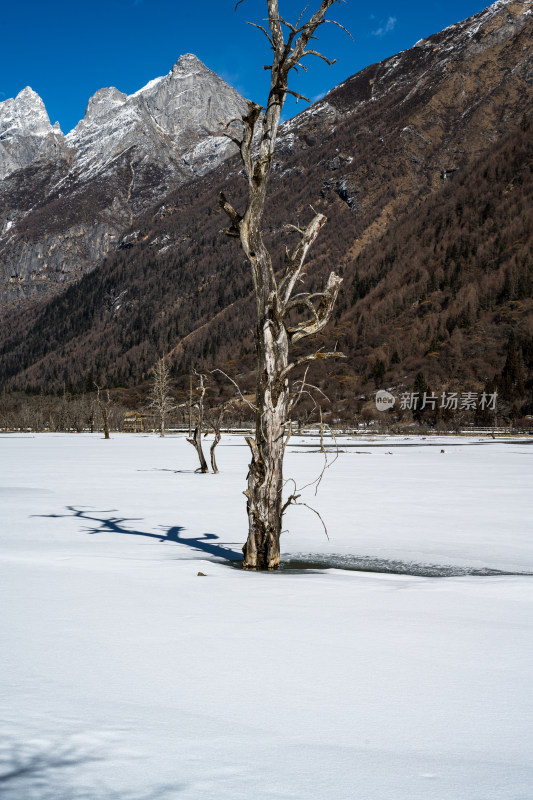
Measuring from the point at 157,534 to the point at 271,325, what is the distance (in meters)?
5.06

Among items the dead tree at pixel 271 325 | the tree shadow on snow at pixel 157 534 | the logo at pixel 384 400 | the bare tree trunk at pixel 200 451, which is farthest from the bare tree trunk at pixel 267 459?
the logo at pixel 384 400

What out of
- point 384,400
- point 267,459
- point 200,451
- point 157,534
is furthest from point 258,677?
point 384,400

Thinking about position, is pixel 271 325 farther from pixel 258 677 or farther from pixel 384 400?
pixel 384 400

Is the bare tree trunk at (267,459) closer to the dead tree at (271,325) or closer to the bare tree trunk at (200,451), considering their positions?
the dead tree at (271,325)

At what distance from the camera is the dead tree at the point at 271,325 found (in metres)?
9.12

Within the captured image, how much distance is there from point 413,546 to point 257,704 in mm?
7793

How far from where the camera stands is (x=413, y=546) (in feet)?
36.1

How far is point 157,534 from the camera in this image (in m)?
11.9

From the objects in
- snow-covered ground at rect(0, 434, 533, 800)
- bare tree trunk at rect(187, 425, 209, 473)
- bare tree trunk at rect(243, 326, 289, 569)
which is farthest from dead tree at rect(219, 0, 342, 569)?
bare tree trunk at rect(187, 425, 209, 473)

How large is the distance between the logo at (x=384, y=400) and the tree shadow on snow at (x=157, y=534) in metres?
126

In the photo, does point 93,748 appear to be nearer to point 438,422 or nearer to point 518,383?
point 438,422

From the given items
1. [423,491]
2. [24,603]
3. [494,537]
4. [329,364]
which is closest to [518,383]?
[329,364]

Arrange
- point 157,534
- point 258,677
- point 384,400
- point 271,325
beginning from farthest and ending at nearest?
point 384,400 → point 157,534 → point 271,325 → point 258,677

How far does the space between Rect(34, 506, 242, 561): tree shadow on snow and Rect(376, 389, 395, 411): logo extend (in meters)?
126
